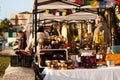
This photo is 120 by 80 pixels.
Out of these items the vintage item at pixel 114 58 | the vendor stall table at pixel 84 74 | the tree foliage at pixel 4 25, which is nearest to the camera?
the vendor stall table at pixel 84 74

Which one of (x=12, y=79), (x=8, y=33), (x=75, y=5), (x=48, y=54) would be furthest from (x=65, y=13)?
(x=8, y=33)

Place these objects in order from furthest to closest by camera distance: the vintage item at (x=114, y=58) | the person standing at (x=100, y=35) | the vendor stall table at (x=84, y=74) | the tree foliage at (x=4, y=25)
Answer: the tree foliage at (x=4, y=25), the person standing at (x=100, y=35), the vintage item at (x=114, y=58), the vendor stall table at (x=84, y=74)

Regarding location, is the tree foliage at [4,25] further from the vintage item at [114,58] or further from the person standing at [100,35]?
the vintage item at [114,58]

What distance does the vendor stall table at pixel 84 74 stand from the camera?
Result: 7.80 m

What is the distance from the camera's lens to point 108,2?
934 centimetres

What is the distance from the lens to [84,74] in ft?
25.7

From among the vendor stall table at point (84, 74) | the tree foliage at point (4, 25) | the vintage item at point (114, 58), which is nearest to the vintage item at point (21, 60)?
the vendor stall table at point (84, 74)

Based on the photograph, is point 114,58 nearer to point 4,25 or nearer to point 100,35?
point 100,35

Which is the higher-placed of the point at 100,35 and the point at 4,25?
the point at 100,35

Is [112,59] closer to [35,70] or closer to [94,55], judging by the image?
[94,55]

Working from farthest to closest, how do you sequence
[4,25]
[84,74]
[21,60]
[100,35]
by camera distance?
1. [4,25]
2. [100,35]
3. [21,60]
4. [84,74]

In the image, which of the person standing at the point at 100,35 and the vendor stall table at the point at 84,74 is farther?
the person standing at the point at 100,35

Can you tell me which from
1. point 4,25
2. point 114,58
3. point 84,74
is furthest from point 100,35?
point 4,25

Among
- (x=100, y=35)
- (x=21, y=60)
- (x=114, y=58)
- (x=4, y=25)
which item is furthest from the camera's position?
(x=4, y=25)
